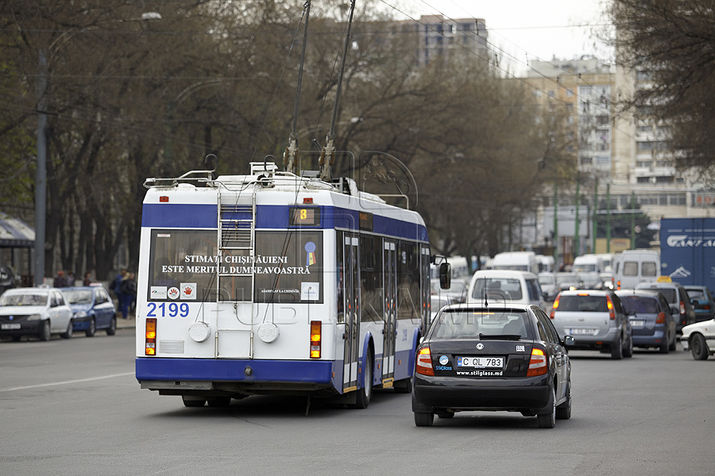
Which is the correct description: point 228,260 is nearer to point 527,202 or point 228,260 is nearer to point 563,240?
point 527,202

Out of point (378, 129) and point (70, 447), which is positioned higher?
point (378, 129)

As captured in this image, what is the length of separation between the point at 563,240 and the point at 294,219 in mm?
124565

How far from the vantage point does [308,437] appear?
47.6 feet

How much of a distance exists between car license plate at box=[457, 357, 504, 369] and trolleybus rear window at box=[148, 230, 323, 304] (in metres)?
2.11

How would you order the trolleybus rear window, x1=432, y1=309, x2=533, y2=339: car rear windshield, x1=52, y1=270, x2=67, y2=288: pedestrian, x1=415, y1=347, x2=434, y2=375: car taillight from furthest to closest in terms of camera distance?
x1=52, y1=270, x2=67, y2=288: pedestrian → the trolleybus rear window → x1=432, y1=309, x2=533, y2=339: car rear windshield → x1=415, y1=347, x2=434, y2=375: car taillight

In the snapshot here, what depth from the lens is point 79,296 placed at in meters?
43.0

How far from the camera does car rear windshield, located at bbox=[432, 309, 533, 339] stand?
1527 centimetres

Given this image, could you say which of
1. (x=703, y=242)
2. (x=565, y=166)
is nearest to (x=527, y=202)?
(x=565, y=166)

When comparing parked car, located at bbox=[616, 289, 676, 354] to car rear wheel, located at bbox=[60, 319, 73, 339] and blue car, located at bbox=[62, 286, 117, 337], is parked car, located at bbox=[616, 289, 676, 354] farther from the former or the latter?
blue car, located at bbox=[62, 286, 117, 337]

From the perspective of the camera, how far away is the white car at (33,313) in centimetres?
3841

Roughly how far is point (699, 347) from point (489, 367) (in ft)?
57.1

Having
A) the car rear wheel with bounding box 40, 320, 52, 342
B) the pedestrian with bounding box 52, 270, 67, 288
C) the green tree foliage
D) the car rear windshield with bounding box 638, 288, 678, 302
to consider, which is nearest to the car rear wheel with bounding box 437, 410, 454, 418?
the green tree foliage

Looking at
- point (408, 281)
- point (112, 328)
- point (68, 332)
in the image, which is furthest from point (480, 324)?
point (112, 328)

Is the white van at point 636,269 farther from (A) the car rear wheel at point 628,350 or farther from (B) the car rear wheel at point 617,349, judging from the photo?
(B) the car rear wheel at point 617,349
